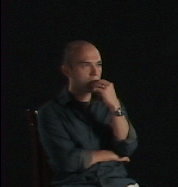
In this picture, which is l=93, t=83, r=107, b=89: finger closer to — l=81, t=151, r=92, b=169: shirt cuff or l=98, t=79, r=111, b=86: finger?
l=98, t=79, r=111, b=86: finger

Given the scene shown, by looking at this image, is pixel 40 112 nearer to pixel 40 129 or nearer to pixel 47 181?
pixel 40 129

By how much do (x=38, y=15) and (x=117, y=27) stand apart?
0.31m

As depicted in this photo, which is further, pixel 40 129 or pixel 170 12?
pixel 170 12

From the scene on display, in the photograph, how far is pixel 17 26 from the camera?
1454 mm

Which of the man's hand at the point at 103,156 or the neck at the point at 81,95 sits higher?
the neck at the point at 81,95

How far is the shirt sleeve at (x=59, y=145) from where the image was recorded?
1.25 metres

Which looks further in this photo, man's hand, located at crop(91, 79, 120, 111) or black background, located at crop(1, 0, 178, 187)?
black background, located at crop(1, 0, 178, 187)

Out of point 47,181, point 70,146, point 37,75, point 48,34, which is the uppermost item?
point 48,34

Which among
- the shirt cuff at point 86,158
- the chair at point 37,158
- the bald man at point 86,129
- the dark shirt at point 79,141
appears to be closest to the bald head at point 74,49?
the bald man at point 86,129

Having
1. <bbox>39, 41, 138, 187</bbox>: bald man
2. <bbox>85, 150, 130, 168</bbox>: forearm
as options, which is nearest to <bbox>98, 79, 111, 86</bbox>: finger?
<bbox>39, 41, 138, 187</bbox>: bald man

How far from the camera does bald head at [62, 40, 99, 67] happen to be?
1.32m

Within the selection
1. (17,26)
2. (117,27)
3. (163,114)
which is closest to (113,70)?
(117,27)

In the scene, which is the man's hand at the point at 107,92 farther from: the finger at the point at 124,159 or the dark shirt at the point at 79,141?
the finger at the point at 124,159

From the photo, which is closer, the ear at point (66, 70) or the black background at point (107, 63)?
the ear at point (66, 70)
